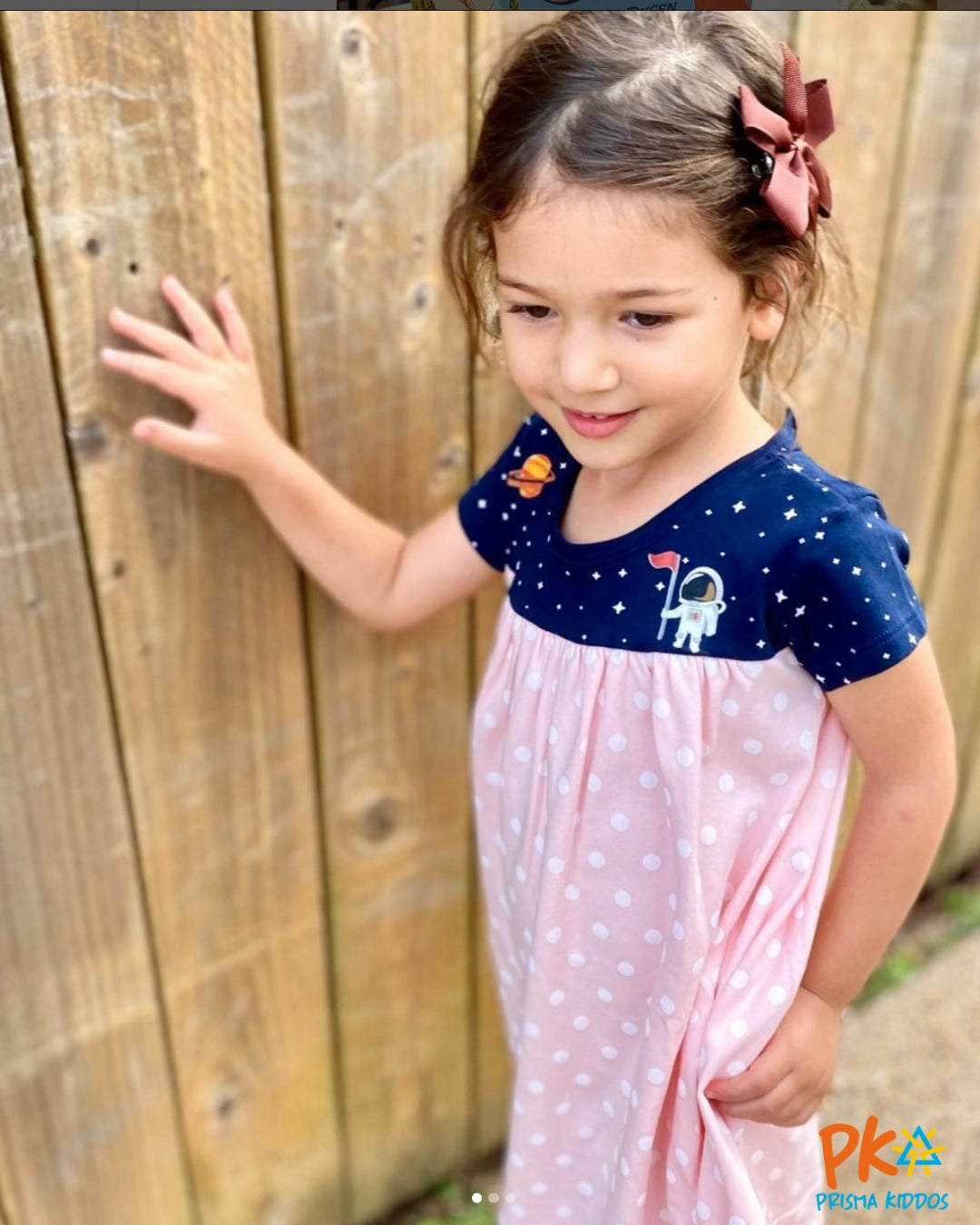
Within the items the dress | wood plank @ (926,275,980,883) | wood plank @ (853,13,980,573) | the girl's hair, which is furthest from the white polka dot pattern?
wood plank @ (926,275,980,883)

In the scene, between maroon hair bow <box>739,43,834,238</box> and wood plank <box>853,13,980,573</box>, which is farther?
wood plank <box>853,13,980,573</box>

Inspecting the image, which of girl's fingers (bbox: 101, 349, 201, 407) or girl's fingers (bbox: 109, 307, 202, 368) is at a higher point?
girl's fingers (bbox: 109, 307, 202, 368)

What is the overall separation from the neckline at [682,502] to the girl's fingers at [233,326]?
1.25 ft

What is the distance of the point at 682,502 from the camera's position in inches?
44.0

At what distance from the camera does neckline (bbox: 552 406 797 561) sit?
3.65 ft

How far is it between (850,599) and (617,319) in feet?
0.97

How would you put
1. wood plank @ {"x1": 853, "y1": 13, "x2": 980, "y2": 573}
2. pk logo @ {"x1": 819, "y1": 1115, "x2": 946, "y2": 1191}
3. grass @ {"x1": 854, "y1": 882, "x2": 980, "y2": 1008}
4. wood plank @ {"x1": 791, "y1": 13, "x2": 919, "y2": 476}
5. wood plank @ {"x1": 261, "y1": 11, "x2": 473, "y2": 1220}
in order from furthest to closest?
grass @ {"x1": 854, "y1": 882, "x2": 980, "y2": 1008}
pk logo @ {"x1": 819, "y1": 1115, "x2": 946, "y2": 1191}
wood plank @ {"x1": 853, "y1": 13, "x2": 980, "y2": 573}
wood plank @ {"x1": 791, "y1": 13, "x2": 919, "y2": 476}
wood plank @ {"x1": 261, "y1": 11, "x2": 473, "y2": 1220}

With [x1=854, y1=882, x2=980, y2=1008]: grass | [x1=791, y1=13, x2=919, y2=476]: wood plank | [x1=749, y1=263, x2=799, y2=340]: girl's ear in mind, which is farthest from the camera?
[x1=854, y1=882, x2=980, y2=1008]: grass

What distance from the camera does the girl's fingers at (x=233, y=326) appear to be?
1257mm

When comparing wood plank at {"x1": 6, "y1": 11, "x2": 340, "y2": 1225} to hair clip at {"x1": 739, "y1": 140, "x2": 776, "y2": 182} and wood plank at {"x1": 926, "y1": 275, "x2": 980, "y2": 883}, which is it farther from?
wood plank at {"x1": 926, "y1": 275, "x2": 980, "y2": 883}

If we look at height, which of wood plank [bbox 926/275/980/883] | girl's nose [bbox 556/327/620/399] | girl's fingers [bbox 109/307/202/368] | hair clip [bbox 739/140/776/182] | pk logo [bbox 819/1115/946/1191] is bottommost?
pk logo [bbox 819/1115/946/1191]

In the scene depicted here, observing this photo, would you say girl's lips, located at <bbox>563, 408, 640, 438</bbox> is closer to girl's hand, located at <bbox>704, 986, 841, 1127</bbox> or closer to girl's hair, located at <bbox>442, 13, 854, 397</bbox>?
girl's hair, located at <bbox>442, 13, 854, 397</bbox>

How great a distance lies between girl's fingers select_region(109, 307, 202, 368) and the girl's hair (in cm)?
32

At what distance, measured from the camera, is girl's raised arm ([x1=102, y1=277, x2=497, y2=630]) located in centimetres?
123
